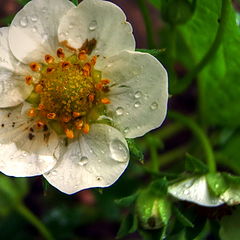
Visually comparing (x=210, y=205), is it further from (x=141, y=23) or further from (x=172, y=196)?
(x=141, y=23)

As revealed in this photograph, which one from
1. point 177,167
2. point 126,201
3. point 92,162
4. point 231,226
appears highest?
point 92,162

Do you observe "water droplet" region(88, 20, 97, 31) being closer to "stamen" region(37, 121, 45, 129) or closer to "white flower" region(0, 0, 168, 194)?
"white flower" region(0, 0, 168, 194)

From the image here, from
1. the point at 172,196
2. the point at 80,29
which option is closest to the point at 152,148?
the point at 172,196

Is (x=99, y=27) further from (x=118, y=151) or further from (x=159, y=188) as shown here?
(x=159, y=188)

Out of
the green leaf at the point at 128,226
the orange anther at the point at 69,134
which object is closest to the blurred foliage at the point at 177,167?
the green leaf at the point at 128,226

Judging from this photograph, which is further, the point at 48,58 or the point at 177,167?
the point at 177,167

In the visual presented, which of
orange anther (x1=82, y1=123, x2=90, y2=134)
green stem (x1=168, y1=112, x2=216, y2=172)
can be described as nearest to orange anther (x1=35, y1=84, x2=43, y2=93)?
orange anther (x1=82, y1=123, x2=90, y2=134)

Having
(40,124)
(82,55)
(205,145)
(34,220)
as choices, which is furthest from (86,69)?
(34,220)
